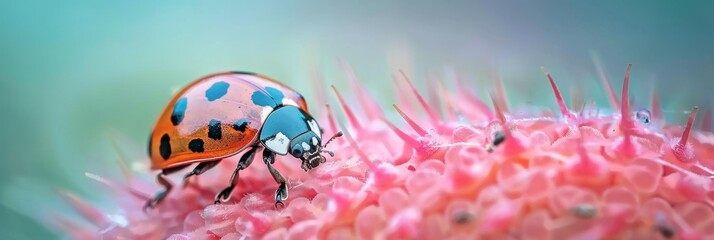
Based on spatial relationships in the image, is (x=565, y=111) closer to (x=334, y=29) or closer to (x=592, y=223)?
(x=592, y=223)

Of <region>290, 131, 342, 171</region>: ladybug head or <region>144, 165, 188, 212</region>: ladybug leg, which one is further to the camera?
<region>144, 165, 188, 212</region>: ladybug leg

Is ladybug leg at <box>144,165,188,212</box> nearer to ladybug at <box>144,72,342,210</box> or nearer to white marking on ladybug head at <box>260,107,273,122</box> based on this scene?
ladybug at <box>144,72,342,210</box>

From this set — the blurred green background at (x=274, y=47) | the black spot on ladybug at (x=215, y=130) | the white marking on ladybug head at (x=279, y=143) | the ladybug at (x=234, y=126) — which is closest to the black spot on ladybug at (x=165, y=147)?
the ladybug at (x=234, y=126)

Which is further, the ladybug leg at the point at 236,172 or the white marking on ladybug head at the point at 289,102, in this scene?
the white marking on ladybug head at the point at 289,102

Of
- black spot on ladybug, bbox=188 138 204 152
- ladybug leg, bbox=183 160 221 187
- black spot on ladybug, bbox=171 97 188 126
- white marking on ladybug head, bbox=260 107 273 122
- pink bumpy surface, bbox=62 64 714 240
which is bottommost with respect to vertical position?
pink bumpy surface, bbox=62 64 714 240

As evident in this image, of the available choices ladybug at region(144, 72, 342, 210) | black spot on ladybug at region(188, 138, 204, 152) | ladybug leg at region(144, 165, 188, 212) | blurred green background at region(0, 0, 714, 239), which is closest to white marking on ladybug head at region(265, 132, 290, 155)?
ladybug at region(144, 72, 342, 210)

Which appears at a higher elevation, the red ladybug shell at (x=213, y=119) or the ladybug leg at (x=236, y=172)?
the red ladybug shell at (x=213, y=119)

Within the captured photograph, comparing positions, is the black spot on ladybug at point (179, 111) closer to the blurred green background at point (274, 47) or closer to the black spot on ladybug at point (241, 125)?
the black spot on ladybug at point (241, 125)

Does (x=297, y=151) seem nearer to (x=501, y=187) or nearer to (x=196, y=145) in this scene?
(x=196, y=145)
